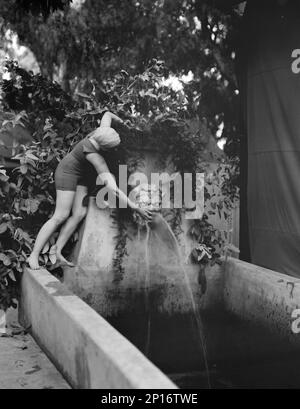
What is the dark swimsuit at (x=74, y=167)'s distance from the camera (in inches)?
188

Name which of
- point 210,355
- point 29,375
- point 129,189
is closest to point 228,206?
point 129,189

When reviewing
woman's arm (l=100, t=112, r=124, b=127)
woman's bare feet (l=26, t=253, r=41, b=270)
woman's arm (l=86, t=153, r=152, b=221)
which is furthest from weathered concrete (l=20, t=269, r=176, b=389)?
woman's arm (l=100, t=112, r=124, b=127)

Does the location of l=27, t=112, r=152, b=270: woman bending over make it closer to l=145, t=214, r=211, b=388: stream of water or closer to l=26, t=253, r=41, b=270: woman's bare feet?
l=26, t=253, r=41, b=270: woman's bare feet

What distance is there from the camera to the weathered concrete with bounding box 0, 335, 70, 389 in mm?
3307

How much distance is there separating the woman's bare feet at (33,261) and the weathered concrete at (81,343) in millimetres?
139

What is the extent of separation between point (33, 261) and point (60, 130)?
4.38 feet

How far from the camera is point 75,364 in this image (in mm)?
3086

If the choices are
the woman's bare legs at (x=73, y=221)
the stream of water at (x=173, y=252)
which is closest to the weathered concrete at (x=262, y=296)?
the stream of water at (x=173, y=252)

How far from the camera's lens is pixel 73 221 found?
15.7 feet

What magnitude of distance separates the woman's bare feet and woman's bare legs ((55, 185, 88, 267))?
21 centimetres

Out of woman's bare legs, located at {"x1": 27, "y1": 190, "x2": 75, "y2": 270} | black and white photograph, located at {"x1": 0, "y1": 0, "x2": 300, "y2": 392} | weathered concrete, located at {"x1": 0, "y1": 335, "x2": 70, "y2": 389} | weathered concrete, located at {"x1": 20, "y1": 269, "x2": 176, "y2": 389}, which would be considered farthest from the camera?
woman's bare legs, located at {"x1": 27, "y1": 190, "x2": 75, "y2": 270}

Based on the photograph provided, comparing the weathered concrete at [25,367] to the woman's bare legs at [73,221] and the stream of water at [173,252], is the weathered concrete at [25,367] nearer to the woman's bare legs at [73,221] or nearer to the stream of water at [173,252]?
the woman's bare legs at [73,221]
